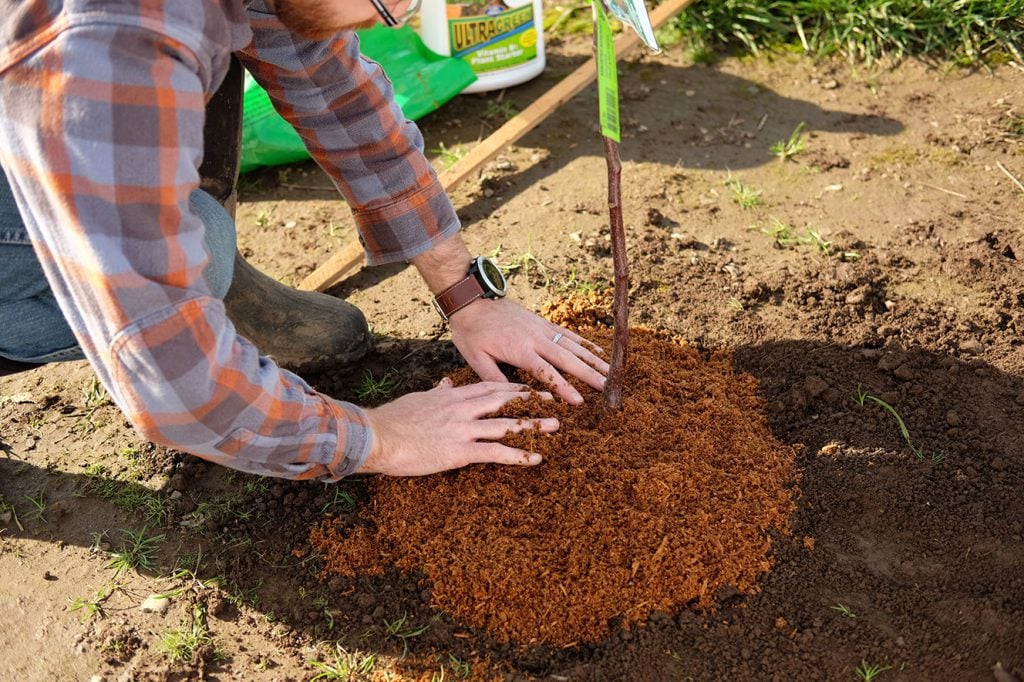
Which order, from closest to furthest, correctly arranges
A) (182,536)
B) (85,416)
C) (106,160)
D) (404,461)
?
(106,160) → (404,461) → (182,536) → (85,416)

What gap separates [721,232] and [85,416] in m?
2.04

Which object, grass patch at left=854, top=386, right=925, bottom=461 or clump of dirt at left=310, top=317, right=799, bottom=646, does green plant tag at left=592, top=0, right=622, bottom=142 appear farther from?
grass patch at left=854, top=386, right=925, bottom=461

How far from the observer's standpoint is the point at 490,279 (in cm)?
243

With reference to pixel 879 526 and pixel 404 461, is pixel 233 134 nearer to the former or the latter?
pixel 404 461

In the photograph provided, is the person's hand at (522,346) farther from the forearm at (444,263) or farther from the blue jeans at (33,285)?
the blue jeans at (33,285)

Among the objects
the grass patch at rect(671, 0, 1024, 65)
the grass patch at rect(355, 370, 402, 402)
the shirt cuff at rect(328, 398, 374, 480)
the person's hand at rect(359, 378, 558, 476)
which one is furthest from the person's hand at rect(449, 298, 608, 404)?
the grass patch at rect(671, 0, 1024, 65)

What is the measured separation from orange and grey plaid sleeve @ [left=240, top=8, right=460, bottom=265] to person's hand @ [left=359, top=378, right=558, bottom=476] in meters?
0.47

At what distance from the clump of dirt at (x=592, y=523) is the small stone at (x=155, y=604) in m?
0.37

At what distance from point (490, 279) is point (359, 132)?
50 cm

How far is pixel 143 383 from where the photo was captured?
157 centimetres

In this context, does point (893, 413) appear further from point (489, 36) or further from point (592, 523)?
point (489, 36)

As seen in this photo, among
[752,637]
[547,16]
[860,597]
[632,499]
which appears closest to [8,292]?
[632,499]

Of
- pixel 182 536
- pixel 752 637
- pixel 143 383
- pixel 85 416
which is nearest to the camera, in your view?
pixel 143 383

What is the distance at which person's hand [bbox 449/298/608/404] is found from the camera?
91.0 inches
